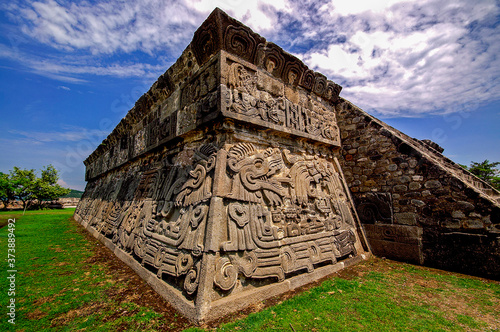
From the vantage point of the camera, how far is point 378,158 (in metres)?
4.53

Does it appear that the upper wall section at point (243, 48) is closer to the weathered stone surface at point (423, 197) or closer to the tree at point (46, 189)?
the weathered stone surface at point (423, 197)

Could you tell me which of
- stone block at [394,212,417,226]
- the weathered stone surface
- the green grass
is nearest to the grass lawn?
the green grass

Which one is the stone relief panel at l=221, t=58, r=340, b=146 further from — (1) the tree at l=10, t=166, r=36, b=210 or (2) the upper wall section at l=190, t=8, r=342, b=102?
(1) the tree at l=10, t=166, r=36, b=210

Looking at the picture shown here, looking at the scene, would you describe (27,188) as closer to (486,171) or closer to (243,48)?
(243,48)

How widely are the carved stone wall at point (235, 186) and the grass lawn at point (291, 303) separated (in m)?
0.22

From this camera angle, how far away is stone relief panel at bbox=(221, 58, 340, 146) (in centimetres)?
293

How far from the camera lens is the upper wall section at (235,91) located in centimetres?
294

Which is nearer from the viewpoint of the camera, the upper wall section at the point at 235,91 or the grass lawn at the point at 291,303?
the grass lawn at the point at 291,303

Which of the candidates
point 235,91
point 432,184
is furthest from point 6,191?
point 432,184

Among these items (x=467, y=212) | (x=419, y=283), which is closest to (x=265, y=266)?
(x=419, y=283)

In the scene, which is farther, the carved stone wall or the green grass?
the carved stone wall

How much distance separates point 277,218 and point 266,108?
1704 millimetres

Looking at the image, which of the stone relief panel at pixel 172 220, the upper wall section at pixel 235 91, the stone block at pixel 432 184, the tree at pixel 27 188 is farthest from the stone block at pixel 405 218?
the tree at pixel 27 188

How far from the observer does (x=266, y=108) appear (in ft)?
11.0
